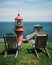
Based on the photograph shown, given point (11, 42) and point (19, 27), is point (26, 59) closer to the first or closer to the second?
point (11, 42)

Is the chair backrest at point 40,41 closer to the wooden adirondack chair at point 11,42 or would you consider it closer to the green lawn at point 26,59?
the green lawn at point 26,59

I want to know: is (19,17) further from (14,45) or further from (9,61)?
(9,61)

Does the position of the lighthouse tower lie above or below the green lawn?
above

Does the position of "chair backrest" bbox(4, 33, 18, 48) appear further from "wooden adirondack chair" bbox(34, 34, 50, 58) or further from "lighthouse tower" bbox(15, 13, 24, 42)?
"lighthouse tower" bbox(15, 13, 24, 42)

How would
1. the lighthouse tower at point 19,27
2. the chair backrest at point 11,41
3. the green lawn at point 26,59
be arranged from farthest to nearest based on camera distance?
the lighthouse tower at point 19,27 < the chair backrest at point 11,41 < the green lawn at point 26,59

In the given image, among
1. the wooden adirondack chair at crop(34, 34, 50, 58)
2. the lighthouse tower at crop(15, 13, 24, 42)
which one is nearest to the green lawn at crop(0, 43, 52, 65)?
the wooden adirondack chair at crop(34, 34, 50, 58)

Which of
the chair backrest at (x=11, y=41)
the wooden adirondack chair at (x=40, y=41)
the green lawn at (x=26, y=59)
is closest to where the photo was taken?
the green lawn at (x=26, y=59)

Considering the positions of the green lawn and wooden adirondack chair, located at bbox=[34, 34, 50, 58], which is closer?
the green lawn

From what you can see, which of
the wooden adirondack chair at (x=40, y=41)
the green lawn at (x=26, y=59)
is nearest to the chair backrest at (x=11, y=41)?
the green lawn at (x=26, y=59)

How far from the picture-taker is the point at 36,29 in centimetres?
1792

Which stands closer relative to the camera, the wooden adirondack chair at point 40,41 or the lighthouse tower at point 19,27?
the wooden adirondack chair at point 40,41

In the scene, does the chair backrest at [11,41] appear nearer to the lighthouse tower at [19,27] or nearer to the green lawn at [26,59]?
the green lawn at [26,59]

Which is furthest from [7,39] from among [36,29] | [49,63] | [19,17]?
[36,29]

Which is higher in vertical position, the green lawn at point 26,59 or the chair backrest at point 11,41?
the chair backrest at point 11,41
